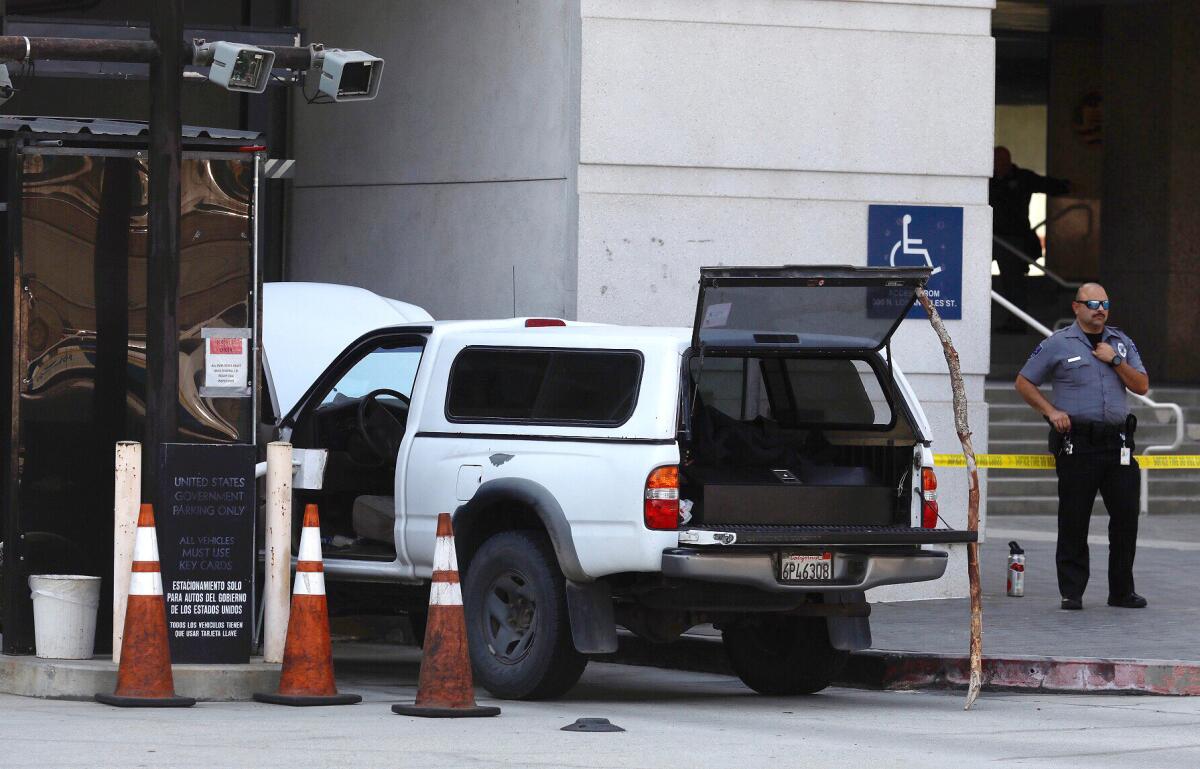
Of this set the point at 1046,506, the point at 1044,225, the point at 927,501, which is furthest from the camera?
the point at 1044,225

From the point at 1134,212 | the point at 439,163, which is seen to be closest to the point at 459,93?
the point at 439,163

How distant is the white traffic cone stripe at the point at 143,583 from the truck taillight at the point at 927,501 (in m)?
3.75

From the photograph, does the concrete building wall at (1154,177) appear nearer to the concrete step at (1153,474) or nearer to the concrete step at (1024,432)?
the concrete step at (1024,432)

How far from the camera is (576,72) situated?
14.4 meters

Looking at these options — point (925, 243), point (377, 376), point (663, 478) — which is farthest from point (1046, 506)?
point (663, 478)

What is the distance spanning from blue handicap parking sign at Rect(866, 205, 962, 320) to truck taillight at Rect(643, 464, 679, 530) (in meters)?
5.21

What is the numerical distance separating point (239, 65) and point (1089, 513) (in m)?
6.20

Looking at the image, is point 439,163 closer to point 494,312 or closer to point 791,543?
point 494,312

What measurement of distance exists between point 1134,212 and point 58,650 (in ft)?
64.2

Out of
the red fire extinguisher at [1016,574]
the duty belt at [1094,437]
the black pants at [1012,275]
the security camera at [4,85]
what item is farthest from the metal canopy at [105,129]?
the black pants at [1012,275]

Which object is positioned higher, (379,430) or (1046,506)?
(379,430)

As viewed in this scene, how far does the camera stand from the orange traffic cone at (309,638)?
991 centimetres

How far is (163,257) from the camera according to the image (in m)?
10.6

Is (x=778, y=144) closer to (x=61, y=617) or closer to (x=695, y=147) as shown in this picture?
(x=695, y=147)
